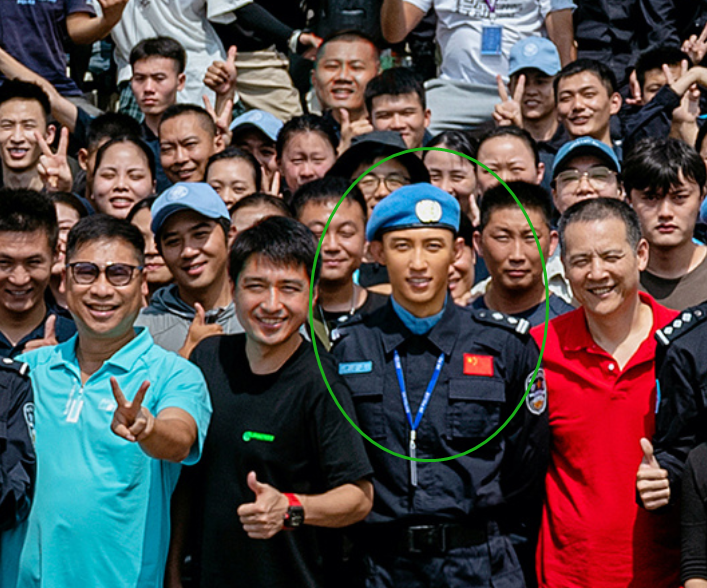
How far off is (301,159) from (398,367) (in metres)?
3.01

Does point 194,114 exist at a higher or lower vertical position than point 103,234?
higher

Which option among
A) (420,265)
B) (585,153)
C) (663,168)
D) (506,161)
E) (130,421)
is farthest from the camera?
(506,161)

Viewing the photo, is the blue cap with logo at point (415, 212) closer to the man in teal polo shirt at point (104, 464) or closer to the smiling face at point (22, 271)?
the man in teal polo shirt at point (104, 464)

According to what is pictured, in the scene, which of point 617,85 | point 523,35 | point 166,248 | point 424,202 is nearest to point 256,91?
point 523,35

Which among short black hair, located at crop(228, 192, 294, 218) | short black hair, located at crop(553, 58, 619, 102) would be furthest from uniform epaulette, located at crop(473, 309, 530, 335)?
short black hair, located at crop(553, 58, 619, 102)

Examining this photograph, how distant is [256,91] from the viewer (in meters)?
9.85

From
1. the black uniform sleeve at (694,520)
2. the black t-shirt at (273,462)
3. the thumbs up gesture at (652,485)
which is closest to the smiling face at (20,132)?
the black t-shirt at (273,462)

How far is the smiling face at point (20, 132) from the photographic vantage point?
775 centimetres

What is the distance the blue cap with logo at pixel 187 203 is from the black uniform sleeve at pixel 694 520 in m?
2.52

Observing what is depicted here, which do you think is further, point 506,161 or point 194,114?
point 194,114

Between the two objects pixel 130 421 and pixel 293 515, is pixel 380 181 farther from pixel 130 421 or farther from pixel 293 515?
pixel 130 421

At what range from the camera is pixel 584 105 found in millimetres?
7988

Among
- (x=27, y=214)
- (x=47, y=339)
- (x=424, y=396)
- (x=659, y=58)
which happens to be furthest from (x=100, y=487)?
(x=659, y=58)

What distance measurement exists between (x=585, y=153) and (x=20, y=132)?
3.39 m
